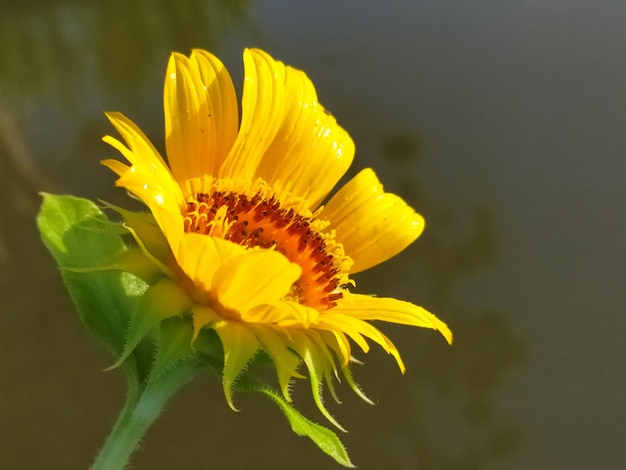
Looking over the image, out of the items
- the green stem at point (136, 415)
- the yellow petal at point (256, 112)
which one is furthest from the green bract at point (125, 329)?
the yellow petal at point (256, 112)

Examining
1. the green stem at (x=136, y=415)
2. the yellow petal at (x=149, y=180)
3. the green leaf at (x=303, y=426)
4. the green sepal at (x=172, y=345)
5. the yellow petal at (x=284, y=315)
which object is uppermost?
the yellow petal at (x=149, y=180)

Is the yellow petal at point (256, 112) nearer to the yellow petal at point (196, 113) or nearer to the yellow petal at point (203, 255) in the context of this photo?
the yellow petal at point (196, 113)

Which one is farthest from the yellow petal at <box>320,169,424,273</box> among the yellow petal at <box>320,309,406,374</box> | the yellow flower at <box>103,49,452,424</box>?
the yellow petal at <box>320,309,406,374</box>

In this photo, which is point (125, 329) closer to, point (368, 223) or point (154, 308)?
point (154, 308)

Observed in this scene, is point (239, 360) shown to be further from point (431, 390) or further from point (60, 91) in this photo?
point (60, 91)

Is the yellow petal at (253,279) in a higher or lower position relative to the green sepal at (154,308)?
higher

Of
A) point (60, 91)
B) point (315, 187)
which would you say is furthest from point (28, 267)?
point (315, 187)

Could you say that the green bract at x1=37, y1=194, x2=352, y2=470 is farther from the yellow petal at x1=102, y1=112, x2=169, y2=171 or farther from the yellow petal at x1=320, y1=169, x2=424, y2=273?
the yellow petal at x1=320, y1=169, x2=424, y2=273
